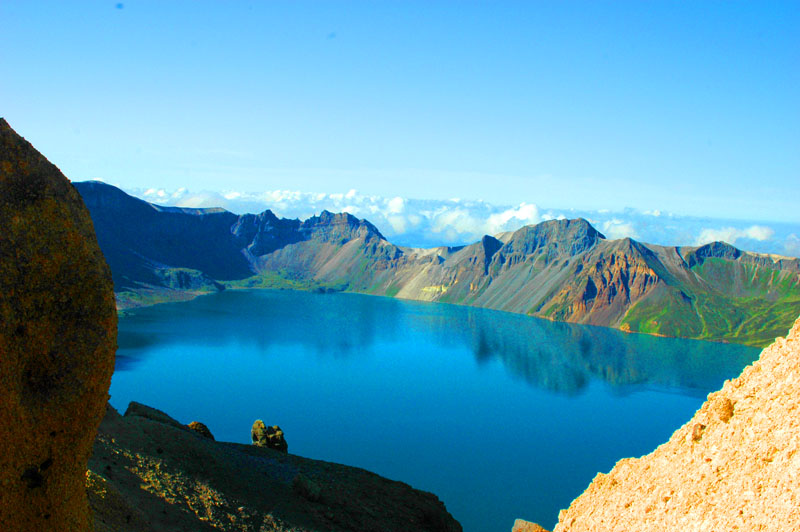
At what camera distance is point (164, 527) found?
26.5 metres

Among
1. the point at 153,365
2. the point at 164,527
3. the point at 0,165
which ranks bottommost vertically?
the point at 153,365

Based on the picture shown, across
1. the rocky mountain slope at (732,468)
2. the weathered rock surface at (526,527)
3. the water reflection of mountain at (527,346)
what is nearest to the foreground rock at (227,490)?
the weathered rock surface at (526,527)

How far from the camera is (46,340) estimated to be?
13.0m

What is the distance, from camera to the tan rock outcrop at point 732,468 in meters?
13.8

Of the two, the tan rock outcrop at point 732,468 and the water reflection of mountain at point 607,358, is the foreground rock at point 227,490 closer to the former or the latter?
the tan rock outcrop at point 732,468

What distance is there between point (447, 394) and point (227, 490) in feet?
267

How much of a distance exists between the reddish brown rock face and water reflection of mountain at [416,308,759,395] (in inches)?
4628

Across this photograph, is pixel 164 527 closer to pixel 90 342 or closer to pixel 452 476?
pixel 90 342

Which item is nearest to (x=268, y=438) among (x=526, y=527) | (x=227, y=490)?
(x=227, y=490)

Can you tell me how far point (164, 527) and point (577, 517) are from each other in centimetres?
1967

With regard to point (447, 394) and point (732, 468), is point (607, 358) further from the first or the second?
point (732, 468)

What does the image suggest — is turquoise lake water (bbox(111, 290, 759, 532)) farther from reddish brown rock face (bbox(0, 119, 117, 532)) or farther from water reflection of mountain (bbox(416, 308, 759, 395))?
reddish brown rock face (bbox(0, 119, 117, 532))

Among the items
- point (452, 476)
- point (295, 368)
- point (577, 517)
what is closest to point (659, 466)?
point (577, 517)

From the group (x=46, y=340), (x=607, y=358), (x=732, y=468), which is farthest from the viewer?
(x=607, y=358)
